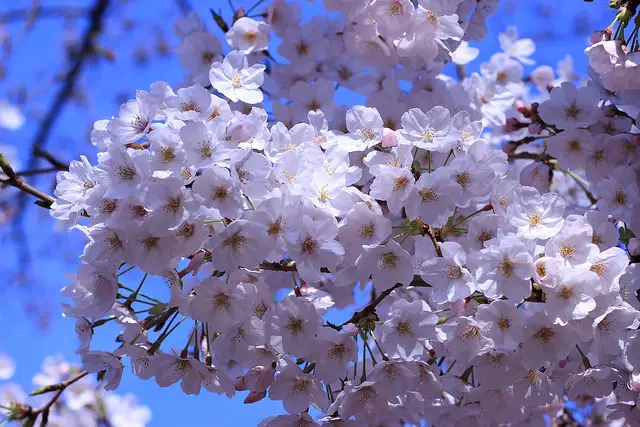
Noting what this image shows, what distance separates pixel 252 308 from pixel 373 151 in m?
0.50

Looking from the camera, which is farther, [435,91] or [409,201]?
[435,91]

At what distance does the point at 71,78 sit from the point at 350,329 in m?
3.57

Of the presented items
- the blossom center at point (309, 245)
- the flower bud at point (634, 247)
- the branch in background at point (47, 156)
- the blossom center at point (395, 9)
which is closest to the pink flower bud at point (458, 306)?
the blossom center at point (309, 245)

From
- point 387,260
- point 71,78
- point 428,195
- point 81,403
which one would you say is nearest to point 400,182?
point 428,195

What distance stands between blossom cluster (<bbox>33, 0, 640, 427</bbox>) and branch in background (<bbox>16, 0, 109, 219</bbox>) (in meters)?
2.74

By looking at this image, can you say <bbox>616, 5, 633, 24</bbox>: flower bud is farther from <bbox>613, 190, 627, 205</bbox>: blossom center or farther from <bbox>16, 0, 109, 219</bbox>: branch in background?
<bbox>16, 0, 109, 219</bbox>: branch in background

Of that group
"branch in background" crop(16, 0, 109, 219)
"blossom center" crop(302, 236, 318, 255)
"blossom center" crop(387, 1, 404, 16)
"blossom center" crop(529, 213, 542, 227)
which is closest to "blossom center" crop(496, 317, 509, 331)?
"blossom center" crop(529, 213, 542, 227)

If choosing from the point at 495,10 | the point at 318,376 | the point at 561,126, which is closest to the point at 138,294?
the point at 318,376

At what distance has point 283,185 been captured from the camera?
144 cm

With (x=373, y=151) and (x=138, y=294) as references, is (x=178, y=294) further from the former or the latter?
(x=373, y=151)

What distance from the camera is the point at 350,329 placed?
151cm

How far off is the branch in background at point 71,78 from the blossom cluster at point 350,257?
274 cm

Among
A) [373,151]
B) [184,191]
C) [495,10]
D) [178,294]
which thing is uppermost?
[495,10]

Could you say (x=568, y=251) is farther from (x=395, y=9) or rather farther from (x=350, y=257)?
(x=395, y=9)
